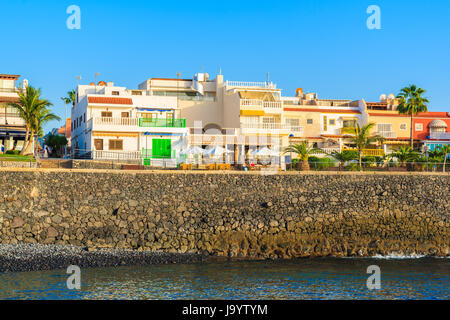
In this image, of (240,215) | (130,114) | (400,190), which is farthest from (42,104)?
(400,190)

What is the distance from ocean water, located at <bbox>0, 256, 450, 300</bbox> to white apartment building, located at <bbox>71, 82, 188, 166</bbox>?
675 inches

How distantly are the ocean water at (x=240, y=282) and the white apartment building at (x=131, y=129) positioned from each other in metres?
17.2

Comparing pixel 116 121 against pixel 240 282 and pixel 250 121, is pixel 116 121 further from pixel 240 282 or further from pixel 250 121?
pixel 240 282

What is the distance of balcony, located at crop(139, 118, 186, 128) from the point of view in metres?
55.5

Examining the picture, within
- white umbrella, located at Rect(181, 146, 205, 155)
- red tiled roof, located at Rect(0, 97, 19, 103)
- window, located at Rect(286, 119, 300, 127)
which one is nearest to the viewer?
white umbrella, located at Rect(181, 146, 205, 155)

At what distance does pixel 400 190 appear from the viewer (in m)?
45.8

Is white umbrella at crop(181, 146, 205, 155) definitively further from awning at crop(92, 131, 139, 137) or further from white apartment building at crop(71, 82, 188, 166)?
awning at crop(92, 131, 139, 137)

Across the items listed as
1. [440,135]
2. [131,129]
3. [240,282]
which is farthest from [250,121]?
[240,282]

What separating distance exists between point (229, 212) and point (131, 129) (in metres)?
16.6

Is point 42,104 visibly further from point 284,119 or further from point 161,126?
point 284,119

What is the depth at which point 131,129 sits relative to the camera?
178ft

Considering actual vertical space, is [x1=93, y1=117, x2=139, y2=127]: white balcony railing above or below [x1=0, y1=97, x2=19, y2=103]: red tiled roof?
below

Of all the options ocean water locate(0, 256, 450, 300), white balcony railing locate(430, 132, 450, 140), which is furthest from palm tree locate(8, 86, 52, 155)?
white balcony railing locate(430, 132, 450, 140)

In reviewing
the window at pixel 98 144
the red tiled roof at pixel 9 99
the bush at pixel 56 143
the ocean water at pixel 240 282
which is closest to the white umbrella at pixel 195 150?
the window at pixel 98 144
